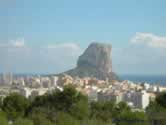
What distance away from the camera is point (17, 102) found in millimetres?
19156

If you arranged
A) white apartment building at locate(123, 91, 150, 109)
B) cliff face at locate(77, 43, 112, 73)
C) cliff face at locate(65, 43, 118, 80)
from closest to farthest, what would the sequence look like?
white apartment building at locate(123, 91, 150, 109), cliff face at locate(77, 43, 112, 73), cliff face at locate(65, 43, 118, 80)

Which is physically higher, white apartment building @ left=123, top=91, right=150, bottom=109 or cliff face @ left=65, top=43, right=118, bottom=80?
cliff face @ left=65, top=43, right=118, bottom=80

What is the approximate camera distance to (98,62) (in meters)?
93.5

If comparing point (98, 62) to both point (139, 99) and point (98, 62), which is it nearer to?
point (98, 62)

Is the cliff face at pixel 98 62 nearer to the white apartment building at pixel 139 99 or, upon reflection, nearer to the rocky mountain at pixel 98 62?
the rocky mountain at pixel 98 62

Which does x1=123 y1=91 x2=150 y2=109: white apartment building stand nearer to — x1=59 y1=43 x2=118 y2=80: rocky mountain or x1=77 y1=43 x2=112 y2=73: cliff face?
x1=77 y1=43 x2=112 y2=73: cliff face

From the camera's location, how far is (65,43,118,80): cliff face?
303 ft

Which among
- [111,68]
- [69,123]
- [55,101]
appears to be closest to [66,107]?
[55,101]

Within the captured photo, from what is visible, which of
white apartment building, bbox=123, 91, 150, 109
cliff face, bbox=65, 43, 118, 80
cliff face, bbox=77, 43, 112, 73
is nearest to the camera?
white apartment building, bbox=123, 91, 150, 109

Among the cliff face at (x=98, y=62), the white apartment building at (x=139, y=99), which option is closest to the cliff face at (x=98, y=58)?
the cliff face at (x=98, y=62)

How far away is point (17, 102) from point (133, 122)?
27.7 feet

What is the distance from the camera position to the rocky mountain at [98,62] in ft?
303

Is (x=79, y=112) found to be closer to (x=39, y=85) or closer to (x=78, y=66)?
(x=39, y=85)

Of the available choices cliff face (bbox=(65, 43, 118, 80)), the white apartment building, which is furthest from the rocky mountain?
the white apartment building
